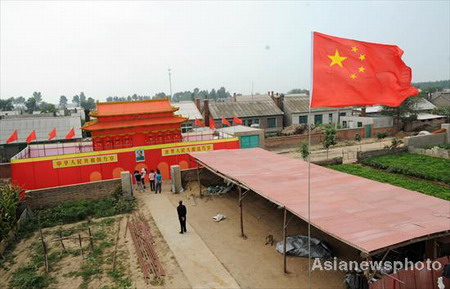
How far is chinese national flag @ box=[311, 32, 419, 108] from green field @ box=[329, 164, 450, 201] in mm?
11393

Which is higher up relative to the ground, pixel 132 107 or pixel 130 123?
pixel 132 107

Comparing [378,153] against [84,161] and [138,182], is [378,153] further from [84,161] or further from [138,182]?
[84,161]

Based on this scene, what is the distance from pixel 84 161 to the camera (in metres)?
21.3

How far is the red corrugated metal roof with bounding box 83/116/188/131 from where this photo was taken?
884 inches

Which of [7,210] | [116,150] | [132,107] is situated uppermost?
[132,107]

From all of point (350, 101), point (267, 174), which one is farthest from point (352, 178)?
point (350, 101)

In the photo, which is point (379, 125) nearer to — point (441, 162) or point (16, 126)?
point (441, 162)

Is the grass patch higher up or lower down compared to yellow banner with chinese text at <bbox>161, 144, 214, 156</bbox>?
lower down

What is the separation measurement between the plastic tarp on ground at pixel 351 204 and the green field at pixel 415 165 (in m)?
10.1

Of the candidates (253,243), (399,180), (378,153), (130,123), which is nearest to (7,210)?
(253,243)

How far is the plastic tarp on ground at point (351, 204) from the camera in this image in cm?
809

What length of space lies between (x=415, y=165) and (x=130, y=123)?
65.0ft

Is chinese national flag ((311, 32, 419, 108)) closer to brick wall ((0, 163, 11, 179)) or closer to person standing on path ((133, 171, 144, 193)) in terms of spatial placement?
person standing on path ((133, 171, 144, 193))

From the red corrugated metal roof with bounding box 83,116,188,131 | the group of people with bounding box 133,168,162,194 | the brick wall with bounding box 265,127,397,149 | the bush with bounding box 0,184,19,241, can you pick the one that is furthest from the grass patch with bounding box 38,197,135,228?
the brick wall with bounding box 265,127,397,149
